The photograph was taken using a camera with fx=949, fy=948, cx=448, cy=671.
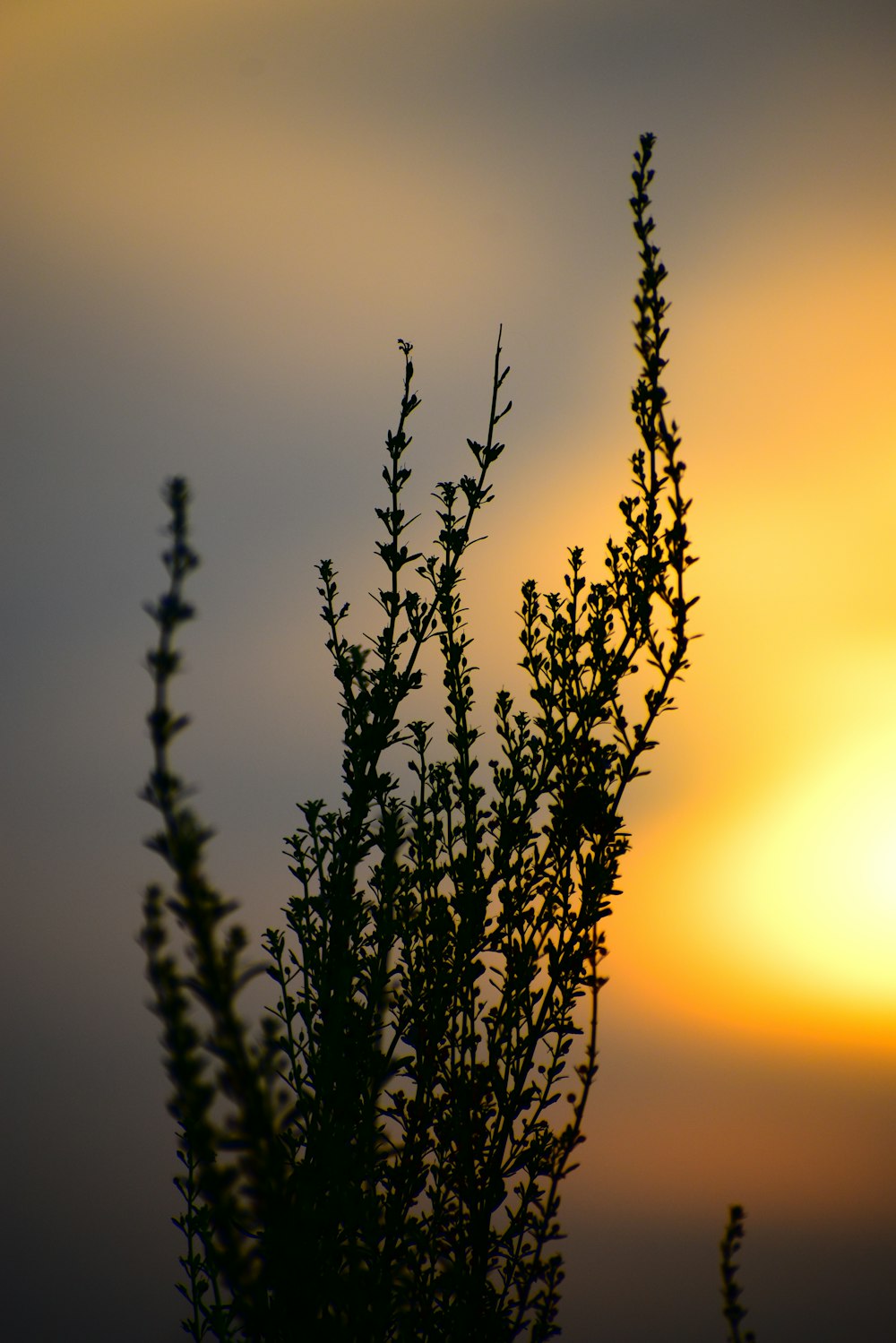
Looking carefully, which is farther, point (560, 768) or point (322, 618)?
point (322, 618)

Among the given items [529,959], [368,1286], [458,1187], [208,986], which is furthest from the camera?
[529,959]

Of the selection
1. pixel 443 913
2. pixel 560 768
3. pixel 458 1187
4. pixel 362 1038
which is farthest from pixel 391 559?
pixel 458 1187

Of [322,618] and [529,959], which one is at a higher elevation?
[322,618]

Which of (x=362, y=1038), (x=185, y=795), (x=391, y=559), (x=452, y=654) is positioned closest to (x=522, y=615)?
(x=452, y=654)

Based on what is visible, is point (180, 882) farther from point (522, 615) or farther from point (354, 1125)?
point (522, 615)

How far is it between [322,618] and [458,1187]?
2520 mm

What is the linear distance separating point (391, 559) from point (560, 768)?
1.13 m

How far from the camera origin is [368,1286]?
7.15 feet

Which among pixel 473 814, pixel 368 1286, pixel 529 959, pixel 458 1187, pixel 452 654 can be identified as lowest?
pixel 368 1286

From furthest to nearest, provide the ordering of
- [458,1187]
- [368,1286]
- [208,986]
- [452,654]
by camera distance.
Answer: [452,654] → [458,1187] → [368,1286] → [208,986]

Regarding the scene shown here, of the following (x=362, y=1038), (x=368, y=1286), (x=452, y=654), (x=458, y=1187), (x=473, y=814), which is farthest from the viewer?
(x=452, y=654)

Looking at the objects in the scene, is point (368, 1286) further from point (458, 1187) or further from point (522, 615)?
point (522, 615)

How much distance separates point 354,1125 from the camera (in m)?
3.20

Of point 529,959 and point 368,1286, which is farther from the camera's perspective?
point 529,959
